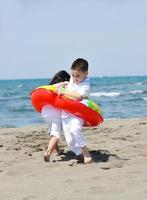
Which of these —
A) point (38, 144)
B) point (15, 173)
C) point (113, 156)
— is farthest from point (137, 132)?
point (15, 173)

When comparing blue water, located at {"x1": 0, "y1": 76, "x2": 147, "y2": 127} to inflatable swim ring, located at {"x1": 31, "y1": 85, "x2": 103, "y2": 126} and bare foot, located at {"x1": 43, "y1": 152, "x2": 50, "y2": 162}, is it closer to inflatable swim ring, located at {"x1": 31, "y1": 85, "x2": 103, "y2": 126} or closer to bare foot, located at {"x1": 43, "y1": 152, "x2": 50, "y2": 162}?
inflatable swim ring, located at {"x1": 31, "y1": 85, "x2": 103, "y2": 126}

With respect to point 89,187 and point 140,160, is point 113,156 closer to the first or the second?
point 140,160

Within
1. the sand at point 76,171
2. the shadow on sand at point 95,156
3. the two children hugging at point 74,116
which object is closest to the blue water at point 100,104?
the sand at point 76,171

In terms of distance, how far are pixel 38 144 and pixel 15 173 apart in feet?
7.82

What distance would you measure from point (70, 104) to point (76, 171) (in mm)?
996

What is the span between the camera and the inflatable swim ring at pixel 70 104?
7.44m

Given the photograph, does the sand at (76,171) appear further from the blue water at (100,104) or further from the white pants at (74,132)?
the blue water at (100,104)

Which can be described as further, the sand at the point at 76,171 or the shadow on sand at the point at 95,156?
the shadow on sand at the point at 95,156

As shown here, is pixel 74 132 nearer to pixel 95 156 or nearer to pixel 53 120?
pixel 53 120

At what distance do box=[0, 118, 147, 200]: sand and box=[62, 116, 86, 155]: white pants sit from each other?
213mm

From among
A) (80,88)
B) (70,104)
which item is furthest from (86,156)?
(80,88)

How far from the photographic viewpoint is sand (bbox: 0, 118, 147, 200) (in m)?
5.66

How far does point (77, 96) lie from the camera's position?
24.5 ft

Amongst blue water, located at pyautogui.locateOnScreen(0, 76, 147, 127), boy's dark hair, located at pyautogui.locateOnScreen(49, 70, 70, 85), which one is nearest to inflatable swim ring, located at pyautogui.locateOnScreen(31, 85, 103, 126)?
boy's dark hair, located at pyautogui.locateOnScreen(49, 70, 70, 85)
